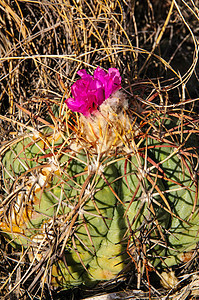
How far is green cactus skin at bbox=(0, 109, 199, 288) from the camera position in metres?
0.93

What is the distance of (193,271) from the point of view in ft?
3.74

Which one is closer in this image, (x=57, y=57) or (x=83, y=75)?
(x=83, y=75)

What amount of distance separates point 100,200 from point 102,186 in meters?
0.04

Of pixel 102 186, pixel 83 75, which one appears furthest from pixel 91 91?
pixel 102 186

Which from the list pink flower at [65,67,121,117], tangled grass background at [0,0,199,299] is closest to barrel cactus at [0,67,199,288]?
pink flower at [65,67,121,117]

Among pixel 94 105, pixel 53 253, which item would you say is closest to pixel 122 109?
pixel 94 105

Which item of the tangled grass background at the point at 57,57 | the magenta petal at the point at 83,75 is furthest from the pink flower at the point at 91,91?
the tangled grass background at the point at 57,57

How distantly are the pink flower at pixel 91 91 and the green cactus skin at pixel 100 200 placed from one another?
0.32ft

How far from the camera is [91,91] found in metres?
0.91

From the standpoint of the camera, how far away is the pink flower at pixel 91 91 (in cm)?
91

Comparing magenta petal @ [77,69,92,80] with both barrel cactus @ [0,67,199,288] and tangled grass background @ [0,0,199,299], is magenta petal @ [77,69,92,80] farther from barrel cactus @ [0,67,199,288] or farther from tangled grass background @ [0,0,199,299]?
tangled grass background @ [0,0,199,299]

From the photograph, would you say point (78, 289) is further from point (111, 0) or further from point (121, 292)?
point (111, 0)

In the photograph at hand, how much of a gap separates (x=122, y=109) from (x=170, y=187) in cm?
28

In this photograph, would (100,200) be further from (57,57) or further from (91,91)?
(57,57)
